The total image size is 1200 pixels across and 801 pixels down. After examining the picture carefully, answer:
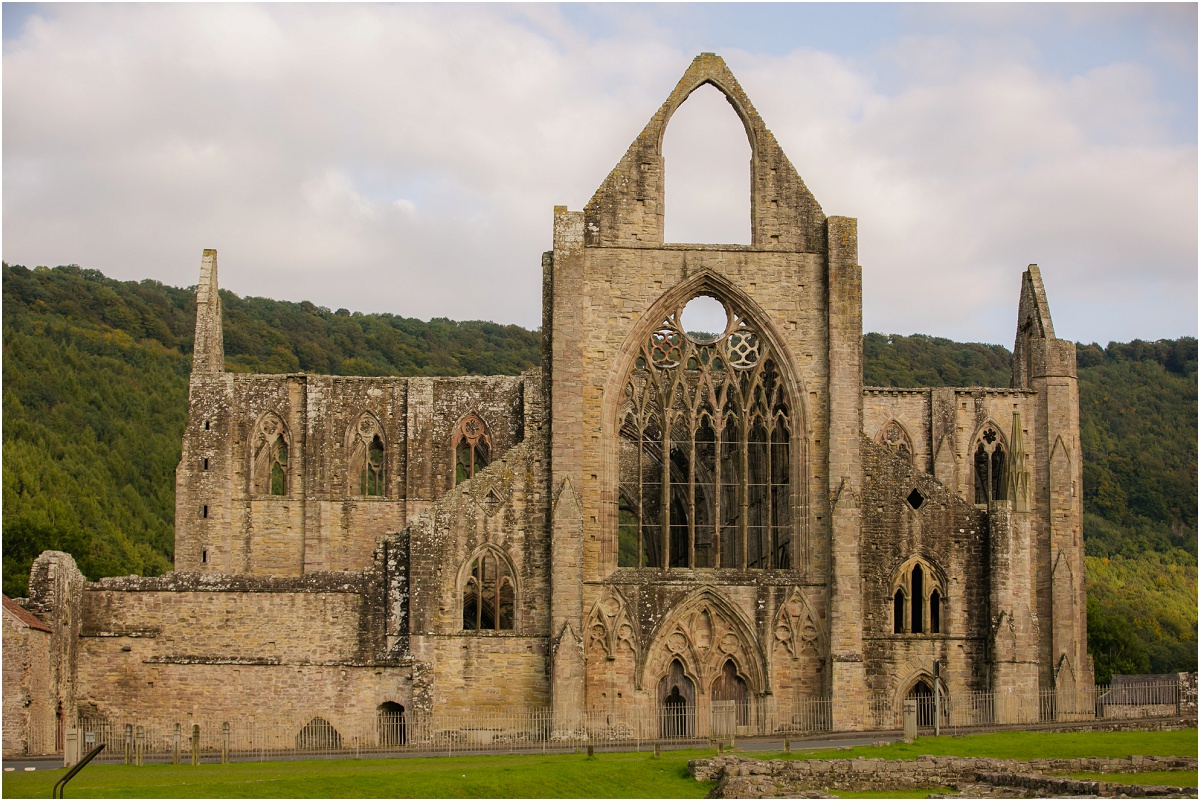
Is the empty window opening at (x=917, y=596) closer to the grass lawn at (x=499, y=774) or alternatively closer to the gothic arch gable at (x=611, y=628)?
the grass lawn at (x=499, y=774)

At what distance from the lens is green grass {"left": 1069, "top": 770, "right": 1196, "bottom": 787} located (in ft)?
85.9

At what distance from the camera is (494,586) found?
3844cm

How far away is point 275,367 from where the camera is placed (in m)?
82.8

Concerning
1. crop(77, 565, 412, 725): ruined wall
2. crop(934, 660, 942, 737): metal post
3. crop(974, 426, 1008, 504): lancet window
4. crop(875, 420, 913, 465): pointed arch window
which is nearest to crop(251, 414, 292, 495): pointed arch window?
crop(77, 565, 412, 725): ruined wall

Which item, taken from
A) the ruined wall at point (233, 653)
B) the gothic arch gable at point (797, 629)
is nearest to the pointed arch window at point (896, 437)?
the gothic arch gable at point (797, 629)

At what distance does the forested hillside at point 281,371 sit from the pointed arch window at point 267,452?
342 inches

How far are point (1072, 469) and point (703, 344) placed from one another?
14370 mm

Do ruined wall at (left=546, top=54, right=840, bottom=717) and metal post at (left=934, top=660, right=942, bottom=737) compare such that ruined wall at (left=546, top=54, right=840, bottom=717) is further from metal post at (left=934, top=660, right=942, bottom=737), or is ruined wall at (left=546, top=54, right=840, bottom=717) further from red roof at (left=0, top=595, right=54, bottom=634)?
red roof at (left=0, top=595, right=54, bottom=634)

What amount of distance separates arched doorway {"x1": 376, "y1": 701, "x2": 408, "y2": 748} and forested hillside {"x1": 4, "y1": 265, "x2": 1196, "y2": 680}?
1890 cm

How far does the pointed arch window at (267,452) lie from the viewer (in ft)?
160

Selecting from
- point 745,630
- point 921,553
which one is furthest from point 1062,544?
point 745,630

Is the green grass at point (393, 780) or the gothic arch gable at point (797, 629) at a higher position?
the gothic arch gable at point (797, 629)

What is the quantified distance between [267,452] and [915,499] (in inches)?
744

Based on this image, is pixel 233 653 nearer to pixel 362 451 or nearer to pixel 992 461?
pixel 362 451
